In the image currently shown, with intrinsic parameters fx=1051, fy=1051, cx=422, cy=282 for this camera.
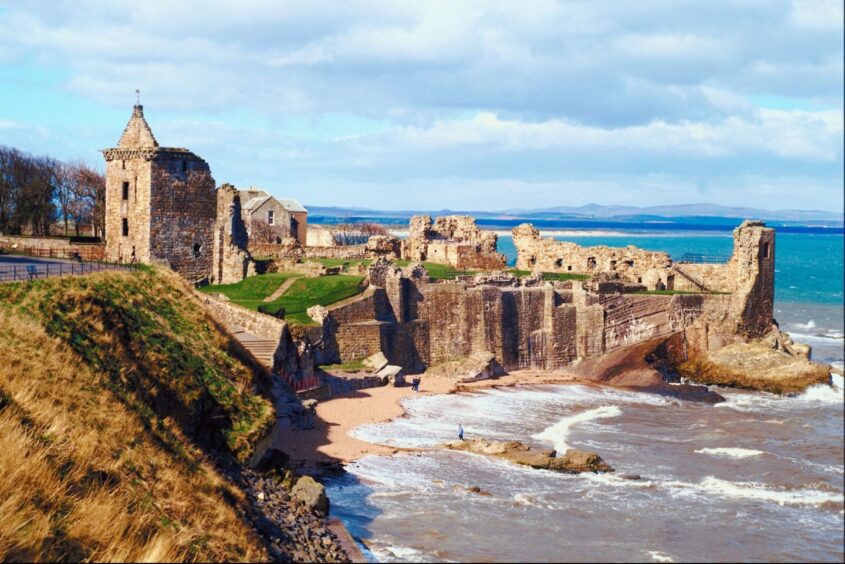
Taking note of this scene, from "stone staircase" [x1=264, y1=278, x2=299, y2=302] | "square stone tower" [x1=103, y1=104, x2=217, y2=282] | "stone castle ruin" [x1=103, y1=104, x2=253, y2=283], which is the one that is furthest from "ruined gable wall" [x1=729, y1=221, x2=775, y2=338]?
"square stone tower" [x1=103, y1=104, x2=217, y2=282]

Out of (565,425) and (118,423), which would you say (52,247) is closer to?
(565,425)

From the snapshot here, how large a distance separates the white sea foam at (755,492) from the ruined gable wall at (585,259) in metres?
23.9

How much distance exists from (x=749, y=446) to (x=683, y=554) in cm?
1166

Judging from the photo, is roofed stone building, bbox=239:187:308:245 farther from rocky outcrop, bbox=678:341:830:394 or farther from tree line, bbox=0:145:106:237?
rocky outcrop, bbox=678:341:830:394

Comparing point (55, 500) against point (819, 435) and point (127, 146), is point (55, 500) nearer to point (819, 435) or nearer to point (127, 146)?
point (819, 435)

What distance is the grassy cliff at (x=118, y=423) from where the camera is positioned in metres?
12.2

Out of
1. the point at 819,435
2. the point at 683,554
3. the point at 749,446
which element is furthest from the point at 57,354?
the point at 819,435

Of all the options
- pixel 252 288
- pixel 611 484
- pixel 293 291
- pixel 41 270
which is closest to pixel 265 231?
pixel 252 288

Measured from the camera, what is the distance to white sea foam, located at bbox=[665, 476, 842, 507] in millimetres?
24844

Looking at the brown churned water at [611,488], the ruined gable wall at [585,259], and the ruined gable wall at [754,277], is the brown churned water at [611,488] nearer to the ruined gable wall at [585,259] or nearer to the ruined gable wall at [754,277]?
the ruined gable wall at [754,277]

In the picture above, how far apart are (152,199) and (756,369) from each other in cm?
2559

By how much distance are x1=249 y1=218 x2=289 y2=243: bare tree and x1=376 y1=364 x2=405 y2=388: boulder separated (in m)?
A: 26.8

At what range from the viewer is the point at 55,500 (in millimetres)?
12695

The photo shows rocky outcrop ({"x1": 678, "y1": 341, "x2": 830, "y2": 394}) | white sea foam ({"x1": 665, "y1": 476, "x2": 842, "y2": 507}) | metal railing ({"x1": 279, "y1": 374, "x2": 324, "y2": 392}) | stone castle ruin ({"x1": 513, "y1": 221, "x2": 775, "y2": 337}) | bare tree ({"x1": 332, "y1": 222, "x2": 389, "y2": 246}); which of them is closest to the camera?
white sea foam ({"x1": 665, "y1": 476, "x2": 842, "y2": 507})
